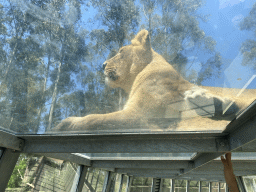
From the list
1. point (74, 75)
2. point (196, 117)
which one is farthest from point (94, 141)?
point (196, 117)

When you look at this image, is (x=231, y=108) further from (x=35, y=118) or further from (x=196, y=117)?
(x=35, y=118)

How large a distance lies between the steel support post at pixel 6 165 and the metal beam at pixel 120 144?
1.22 ft

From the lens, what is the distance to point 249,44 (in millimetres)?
1744

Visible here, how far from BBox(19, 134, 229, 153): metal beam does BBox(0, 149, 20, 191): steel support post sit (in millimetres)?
371

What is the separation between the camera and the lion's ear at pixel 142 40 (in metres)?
2.06

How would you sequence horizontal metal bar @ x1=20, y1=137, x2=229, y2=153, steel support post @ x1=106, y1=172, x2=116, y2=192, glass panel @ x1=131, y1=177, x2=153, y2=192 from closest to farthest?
horizontal metal bar @ x1=20, y1=137, x2=229, y2=153 → steel support post @ x1=106, y1=172, x2=116, y2=192 → glass panel @ x1=131, y1=177, x2=153, y2=192

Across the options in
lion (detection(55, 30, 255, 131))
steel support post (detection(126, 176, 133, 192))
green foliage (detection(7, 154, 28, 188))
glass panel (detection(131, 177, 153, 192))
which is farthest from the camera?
glass panel (detection(131, 177, 153, 192))

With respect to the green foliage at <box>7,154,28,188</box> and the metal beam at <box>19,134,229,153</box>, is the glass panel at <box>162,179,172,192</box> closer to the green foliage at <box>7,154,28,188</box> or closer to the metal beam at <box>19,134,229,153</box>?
the green foliage at <box>7,154,28,188</box>

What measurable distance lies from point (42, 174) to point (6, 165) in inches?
54.5

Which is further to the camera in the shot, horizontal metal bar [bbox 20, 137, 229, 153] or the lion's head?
horizontal metal bar [bbox 20, 137, 229, 153]

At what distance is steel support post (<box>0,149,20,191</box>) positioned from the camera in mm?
3920

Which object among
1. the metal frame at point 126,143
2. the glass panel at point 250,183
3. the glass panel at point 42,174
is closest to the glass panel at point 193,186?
the glass panel at point 250,183

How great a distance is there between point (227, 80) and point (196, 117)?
733 mm

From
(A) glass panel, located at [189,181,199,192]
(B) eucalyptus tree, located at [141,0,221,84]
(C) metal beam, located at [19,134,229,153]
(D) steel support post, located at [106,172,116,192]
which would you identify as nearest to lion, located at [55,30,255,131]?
(B) eucalyptus tree, located at [141,0,221,84]
